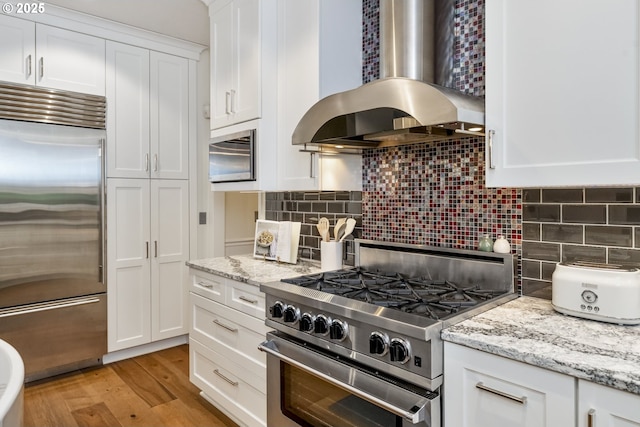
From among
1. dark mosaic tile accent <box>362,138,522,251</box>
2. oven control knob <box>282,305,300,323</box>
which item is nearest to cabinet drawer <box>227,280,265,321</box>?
oven control knob <box>282,305,300,323</box>

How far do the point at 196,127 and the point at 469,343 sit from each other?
313 cm

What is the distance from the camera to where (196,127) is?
145 inches

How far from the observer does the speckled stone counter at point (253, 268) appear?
2145 mm

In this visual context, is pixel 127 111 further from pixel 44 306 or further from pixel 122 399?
pixel 122 399

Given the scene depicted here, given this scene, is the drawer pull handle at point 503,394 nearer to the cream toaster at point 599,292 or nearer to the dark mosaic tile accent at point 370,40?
the cream toaster at point 599,292

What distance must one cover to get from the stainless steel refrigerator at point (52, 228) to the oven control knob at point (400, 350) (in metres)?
2.58

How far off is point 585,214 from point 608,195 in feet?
0.33

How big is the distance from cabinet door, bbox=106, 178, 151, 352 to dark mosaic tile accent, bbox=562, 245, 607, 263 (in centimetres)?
296

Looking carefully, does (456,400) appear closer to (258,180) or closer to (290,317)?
(290,317)

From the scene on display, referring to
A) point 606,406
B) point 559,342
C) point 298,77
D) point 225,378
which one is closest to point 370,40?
point 298,77

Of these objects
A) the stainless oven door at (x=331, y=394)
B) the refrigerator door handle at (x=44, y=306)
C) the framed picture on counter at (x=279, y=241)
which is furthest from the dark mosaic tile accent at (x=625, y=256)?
the refrigerator door handle at (x=44, y=306)

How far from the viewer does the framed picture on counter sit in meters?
2.55

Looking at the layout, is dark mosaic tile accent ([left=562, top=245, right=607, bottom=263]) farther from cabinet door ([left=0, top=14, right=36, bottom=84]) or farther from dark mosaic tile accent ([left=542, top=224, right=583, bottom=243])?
cabinet door ([left=0, top=14, right=36, bottom=84])

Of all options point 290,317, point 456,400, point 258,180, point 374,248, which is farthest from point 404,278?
point 258,180
